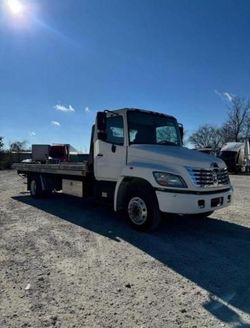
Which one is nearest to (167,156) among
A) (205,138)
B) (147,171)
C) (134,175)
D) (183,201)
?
(147,171)

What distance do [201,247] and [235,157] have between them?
23.5 metres

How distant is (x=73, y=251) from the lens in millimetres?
5293

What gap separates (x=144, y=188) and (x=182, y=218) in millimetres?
2078

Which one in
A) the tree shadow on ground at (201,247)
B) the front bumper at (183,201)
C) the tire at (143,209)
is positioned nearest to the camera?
the tree shadow on ground at (201,247)

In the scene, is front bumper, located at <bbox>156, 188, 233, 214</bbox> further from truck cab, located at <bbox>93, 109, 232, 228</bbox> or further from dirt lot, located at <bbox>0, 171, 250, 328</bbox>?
dirt lot, located at <bbox>0, 171, 250, 328</bbox>

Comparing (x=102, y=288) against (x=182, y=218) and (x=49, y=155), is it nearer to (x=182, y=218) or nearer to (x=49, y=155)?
(x=182, y=218)

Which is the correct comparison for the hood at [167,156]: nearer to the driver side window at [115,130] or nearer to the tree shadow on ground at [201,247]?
the driver side window at [115,130]

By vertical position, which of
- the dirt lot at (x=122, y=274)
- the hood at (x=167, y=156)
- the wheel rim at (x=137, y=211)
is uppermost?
the hood at (x=167, y=156)

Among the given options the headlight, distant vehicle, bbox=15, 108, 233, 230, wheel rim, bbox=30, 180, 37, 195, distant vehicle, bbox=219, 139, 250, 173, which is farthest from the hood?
distant vehicle, bbox=219, 139, 250, 173

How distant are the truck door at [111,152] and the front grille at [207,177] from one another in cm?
171

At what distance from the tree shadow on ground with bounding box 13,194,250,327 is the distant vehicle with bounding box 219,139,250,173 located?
814 inches

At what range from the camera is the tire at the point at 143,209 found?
246 inches

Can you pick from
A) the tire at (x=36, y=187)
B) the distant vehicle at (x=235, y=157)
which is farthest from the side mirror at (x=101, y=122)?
the distant vehicle at (x=235, y=157)

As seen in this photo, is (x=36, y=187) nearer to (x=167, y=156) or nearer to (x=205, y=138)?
(x=167, y=156)
